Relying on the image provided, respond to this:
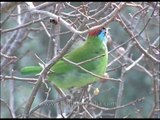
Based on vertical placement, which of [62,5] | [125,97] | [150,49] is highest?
[62,5]

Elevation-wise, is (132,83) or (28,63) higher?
(28,63)

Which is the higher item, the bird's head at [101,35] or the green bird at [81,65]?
the bird's head at [101,35]

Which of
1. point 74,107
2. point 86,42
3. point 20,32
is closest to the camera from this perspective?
point 74,107

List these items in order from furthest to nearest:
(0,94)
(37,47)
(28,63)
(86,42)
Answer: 1. (37,47)
2. (28,63)
3. (0,94)
4. (86,42)

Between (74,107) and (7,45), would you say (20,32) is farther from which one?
(74,107)

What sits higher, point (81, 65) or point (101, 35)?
point (101, 35)

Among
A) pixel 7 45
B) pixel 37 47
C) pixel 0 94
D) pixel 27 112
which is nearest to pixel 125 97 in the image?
pixel 37 47

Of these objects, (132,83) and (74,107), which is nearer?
(74,107)

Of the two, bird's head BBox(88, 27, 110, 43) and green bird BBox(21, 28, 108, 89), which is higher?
bird's head BBox(88, 27, 110, 43)
